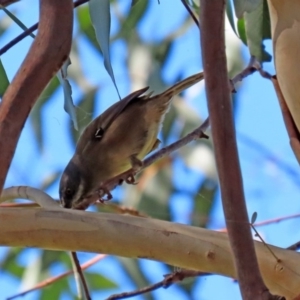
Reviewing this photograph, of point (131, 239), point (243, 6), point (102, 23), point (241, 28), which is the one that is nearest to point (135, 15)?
point (241, 28)

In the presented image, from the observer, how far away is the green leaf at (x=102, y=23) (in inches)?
40.9

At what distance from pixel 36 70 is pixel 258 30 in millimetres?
776

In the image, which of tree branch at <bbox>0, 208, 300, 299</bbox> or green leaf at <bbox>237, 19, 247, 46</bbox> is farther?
green leaf at <bbox>237, 19, 247, 46</bbox>

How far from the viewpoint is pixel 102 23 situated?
1094 millimetres

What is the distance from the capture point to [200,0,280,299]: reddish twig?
57cm

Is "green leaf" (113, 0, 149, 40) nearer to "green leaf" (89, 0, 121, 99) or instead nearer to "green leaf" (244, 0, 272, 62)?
"green leaf" (244, 0, 272, 62)

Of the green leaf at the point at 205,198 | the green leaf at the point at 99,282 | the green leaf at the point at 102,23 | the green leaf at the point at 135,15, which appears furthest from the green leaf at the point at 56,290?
the green leaf at the point at 102,23

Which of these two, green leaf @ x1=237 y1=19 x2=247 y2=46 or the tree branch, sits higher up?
green leaf @ x1=237 y1=19 x2=247 y2=46

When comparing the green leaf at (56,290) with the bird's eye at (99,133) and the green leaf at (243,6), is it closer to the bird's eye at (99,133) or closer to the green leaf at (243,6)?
the bird's eye at (99,133)

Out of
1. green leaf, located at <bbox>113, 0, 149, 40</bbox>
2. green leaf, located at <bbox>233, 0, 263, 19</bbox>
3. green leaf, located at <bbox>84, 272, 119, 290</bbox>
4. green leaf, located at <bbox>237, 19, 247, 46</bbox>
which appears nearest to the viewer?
green leaf, located at <bbox>233, 0, 263, 19</bbox>

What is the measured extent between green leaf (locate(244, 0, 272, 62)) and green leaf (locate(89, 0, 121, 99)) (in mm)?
290

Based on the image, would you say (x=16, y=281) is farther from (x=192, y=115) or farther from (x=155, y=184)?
(x=192, y=115)

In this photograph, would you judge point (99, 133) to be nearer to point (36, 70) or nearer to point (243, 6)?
point (243, 6)

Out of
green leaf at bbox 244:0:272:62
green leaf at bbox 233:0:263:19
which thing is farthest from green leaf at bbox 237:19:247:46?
green leaf at bbox 233:0:263:19
